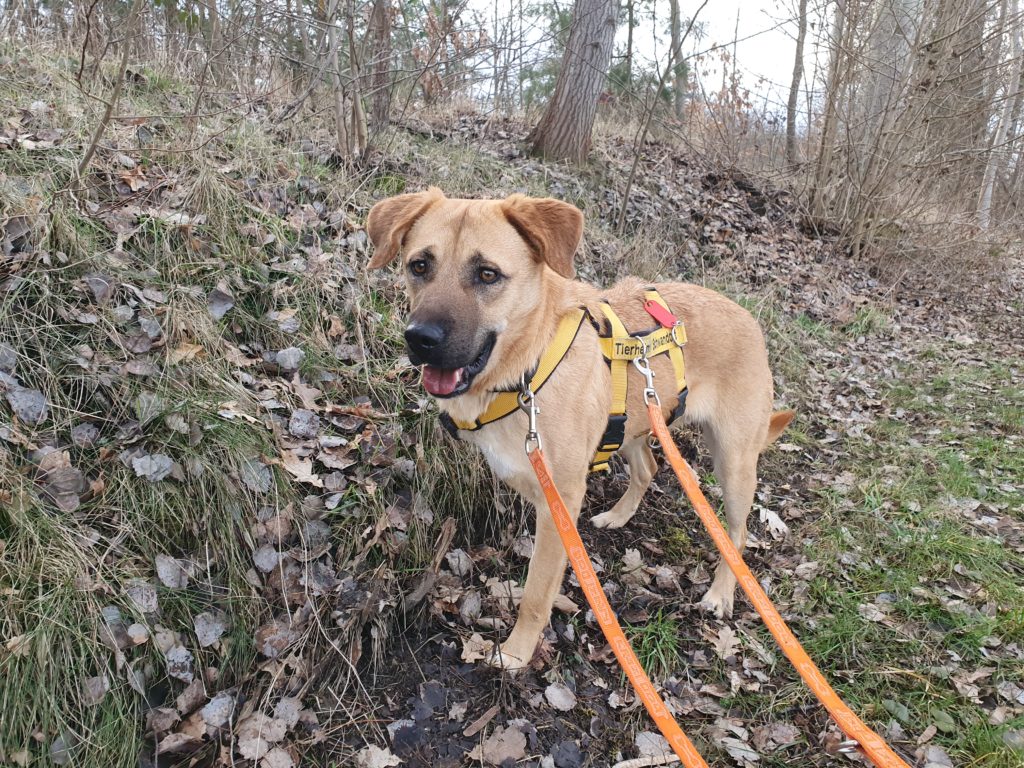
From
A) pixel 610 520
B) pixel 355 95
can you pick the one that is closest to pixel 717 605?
pixel 610 520

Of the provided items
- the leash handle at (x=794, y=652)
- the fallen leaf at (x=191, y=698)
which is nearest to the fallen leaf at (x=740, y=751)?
the leash handle at (x=794, y=652)

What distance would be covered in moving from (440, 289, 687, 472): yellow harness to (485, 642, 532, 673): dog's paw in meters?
0.97

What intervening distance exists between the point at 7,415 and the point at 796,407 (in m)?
5.84

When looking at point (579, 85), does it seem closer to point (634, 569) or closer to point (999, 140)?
point (634, 569)

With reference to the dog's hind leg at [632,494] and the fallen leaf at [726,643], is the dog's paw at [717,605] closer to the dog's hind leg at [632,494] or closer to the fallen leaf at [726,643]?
the fallen leaf at [726,643]

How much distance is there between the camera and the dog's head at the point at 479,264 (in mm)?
2443

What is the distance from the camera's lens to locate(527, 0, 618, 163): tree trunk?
7773 millimetres

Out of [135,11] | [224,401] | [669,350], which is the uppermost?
[135,11]

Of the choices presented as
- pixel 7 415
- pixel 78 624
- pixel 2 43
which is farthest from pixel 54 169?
pixel 78 624

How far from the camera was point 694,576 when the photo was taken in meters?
3.66

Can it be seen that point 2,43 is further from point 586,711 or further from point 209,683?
point 586,711

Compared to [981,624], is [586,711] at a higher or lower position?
lower

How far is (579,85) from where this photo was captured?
7957mm

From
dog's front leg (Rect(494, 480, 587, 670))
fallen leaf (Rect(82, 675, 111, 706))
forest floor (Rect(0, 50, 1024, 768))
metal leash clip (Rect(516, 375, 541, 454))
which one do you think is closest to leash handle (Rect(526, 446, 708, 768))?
metal leash clip (Rect(516, 375, 541, 454))
